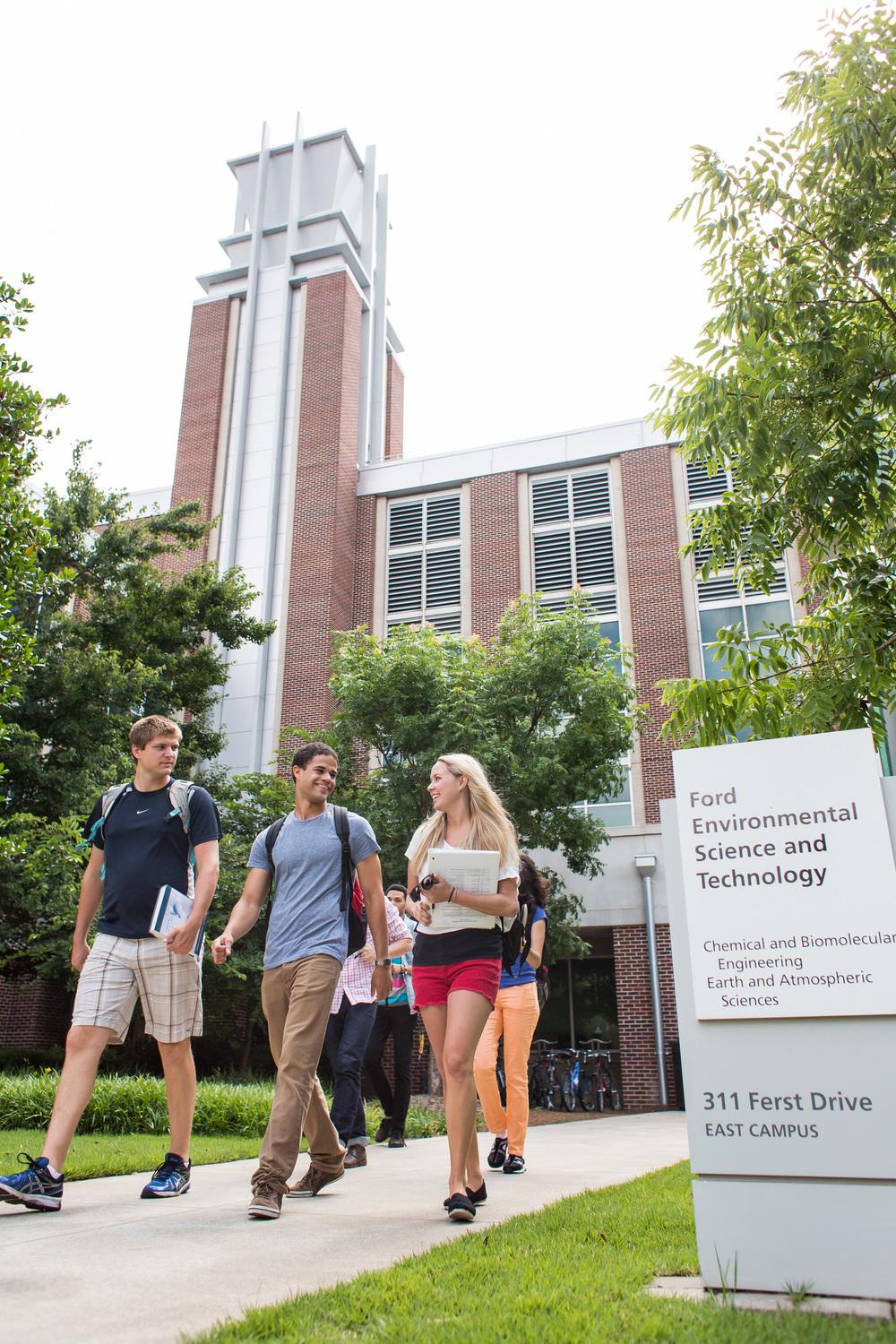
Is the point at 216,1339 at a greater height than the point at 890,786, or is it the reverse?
the point at 890,786

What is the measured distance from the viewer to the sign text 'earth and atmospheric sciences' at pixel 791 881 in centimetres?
308

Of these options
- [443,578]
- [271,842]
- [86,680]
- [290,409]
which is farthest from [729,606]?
[271,842]

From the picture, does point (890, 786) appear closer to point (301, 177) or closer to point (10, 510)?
point (10, 510)

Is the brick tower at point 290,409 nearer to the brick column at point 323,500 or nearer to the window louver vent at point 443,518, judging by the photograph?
the brick column at point 323,500

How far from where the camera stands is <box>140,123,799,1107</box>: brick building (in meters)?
23.0

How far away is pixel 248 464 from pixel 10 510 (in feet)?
69.3

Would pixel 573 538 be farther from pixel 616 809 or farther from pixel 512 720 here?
pixel 512 720

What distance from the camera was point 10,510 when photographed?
9594 millimetres

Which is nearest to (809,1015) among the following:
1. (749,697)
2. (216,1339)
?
(216,1339)

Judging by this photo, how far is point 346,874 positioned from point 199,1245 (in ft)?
5.55

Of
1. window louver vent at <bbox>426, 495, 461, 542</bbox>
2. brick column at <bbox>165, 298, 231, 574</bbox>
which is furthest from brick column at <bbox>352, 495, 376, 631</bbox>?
brick column at <bbox>165, 298, 231, 574</bbox>

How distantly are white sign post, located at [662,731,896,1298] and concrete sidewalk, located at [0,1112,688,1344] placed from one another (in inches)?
47.0

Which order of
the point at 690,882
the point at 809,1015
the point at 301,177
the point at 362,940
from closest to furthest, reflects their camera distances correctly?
the point at 809,1015, the point at 690,882, the point at 362,940, the point at 301,177

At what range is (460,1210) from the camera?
4.18 metres
